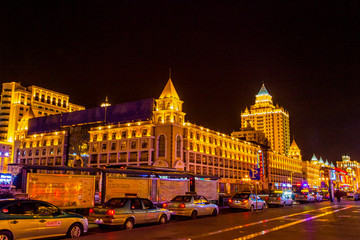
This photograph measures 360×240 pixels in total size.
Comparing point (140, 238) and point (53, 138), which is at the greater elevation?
point (53, 138)

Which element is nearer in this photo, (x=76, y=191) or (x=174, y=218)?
(x=76, y=191)

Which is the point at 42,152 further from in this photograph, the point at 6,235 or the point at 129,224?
the point at 6,235

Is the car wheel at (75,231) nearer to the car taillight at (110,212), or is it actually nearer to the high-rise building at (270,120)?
the car taillight at (110,212)

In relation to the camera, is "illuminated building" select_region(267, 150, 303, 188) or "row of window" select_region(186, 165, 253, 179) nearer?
"row of window" select_region(186, 165, 253, 179)

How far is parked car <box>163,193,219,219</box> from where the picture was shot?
21.3 meters

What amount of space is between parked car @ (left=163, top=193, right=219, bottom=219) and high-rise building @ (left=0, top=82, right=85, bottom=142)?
117686mm

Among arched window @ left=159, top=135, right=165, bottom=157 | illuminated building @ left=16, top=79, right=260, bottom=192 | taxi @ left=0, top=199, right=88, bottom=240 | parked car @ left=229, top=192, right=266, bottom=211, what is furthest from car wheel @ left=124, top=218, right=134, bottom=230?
arched window @ left=159, top=135, right=165, bottom=157

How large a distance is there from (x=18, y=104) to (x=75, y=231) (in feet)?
425

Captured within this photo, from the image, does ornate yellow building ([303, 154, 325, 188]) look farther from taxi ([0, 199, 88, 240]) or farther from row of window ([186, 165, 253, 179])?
taxi ([0, 199, 88, 240])

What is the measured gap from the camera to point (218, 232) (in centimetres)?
1534

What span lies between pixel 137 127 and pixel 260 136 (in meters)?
66.8

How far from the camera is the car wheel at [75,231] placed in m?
13.5

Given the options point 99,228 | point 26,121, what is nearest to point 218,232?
point 99,228

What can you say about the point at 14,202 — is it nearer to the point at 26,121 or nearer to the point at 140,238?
the point at 140,238
